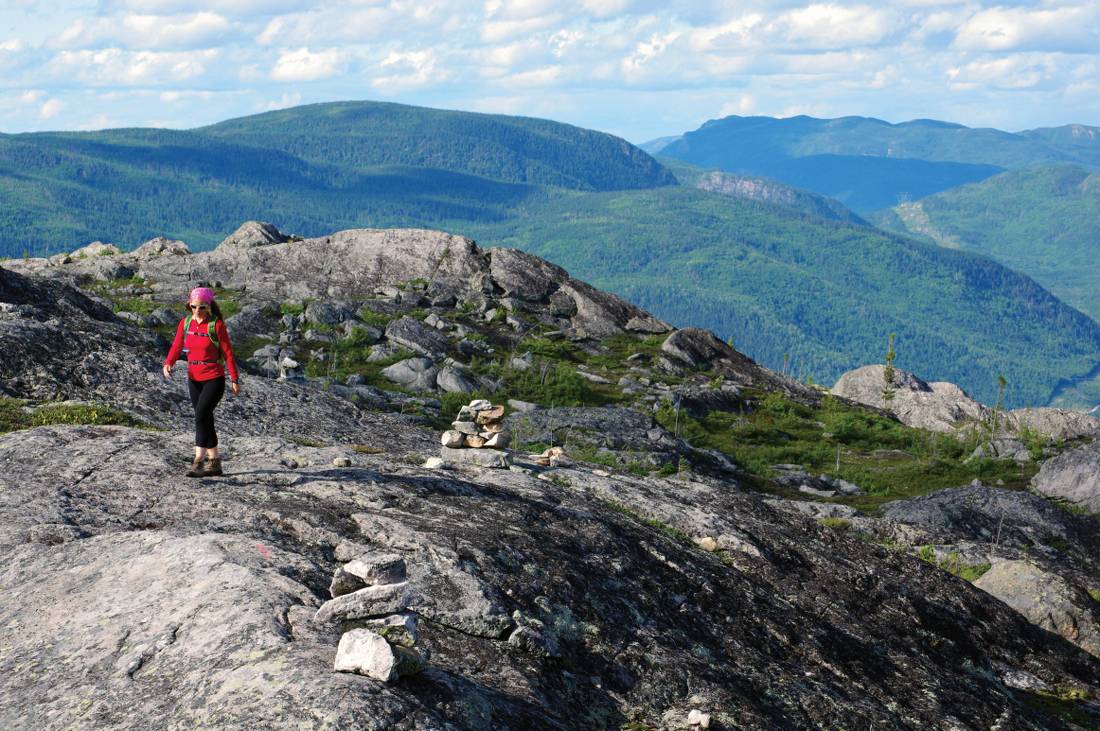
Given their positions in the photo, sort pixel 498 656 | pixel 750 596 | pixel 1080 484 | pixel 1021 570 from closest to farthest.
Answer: pixel 498 656 < pixel 750 596 < pixel 1021 570 < pixel 1080 484

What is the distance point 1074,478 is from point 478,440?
66.8 m

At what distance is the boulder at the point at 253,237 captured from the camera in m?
110

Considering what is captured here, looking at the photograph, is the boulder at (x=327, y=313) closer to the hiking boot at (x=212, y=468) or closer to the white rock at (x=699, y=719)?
the hiking boot at (x=212, y=468)

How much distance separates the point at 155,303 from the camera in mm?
90250

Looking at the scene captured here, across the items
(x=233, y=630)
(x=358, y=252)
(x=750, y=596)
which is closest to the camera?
(x=233, y=630)

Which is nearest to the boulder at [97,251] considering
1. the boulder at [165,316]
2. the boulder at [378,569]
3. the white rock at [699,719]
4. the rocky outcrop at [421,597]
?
the boulder at [165,316]

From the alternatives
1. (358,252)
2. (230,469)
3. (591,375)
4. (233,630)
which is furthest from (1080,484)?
(233,630)

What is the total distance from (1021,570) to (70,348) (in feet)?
99.4

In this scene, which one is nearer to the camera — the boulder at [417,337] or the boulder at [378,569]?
the boulder at [378,569]

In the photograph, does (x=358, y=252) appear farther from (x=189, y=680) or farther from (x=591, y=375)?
(x=189, y=680)

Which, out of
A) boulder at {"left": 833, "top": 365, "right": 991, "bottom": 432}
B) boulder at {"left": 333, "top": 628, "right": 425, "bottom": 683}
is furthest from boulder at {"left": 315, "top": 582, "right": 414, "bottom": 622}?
boulder at {"left": 833, "top": 365, "right": 991, "bottom": 432}

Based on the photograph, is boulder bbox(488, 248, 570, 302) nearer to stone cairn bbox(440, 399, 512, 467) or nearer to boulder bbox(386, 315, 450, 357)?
boulder bbox(386, 315, 450, 357)

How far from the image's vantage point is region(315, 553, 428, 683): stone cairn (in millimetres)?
11594

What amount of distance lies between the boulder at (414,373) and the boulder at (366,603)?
213ft
